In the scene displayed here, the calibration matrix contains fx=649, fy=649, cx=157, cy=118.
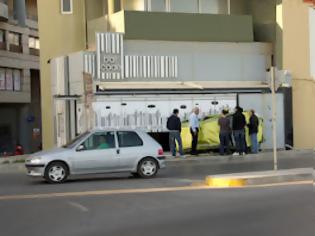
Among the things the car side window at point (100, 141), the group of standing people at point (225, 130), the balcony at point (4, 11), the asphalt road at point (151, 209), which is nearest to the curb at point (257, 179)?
the asphalt road at point (151, 209)

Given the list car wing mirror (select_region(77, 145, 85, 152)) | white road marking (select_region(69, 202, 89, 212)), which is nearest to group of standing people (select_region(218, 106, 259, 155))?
car wing mirror (select_region(77, 145, 85, 152))

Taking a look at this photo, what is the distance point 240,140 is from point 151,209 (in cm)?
1186

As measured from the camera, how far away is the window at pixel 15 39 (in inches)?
2018

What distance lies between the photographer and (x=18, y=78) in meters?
52.1

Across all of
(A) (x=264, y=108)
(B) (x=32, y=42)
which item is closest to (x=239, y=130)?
(A) (x=264, y=108)

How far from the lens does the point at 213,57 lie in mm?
26672

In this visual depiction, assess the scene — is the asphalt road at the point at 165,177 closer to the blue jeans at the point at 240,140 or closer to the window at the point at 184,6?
the blue jeans at the point at 240,140

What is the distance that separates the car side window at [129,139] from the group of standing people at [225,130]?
5.02m

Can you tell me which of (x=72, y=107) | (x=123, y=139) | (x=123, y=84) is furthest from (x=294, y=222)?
(x=72, y=107)

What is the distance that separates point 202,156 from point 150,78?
448cm

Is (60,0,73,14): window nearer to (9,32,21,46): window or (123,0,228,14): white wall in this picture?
(123,0,228,14): white wall

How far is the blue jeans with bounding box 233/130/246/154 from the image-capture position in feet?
74.3

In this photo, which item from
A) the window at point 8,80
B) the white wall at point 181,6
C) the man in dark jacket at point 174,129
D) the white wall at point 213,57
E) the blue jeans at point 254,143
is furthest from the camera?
the window at point 8,80

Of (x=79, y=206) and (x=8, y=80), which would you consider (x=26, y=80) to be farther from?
(x=79, y=206)
